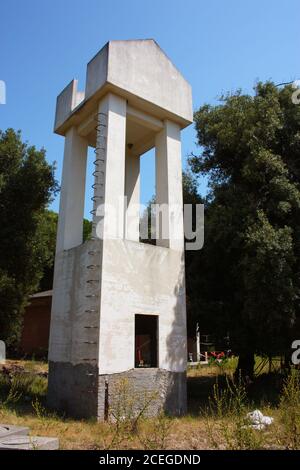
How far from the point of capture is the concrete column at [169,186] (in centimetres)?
1095

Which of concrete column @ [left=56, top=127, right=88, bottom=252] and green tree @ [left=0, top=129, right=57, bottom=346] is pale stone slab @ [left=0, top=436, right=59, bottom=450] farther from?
green tree @ [left=0, top=129, right=57, bottom=346]

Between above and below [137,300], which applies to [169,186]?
above

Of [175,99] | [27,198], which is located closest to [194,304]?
[175,99]

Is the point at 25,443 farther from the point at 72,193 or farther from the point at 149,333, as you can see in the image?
the point at 72,193

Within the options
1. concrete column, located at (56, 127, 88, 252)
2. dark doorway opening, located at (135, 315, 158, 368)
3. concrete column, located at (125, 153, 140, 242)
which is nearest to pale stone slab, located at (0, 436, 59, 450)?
dark doorway opening, located at (135, 315, 158, 368)

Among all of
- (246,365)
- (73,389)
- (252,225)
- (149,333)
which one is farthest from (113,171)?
(246,365)

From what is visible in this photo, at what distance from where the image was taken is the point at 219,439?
659 cm

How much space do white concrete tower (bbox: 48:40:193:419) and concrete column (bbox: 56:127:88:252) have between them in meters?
0.03

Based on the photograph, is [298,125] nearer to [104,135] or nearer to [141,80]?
[141,80]

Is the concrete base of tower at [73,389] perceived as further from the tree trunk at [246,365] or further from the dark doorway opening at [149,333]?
the tree trunk at [246,365]

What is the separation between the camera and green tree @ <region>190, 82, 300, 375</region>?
402 inches

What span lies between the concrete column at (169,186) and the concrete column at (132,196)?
1.13 meters

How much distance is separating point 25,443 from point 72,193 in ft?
23.5

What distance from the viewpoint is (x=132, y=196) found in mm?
12594
